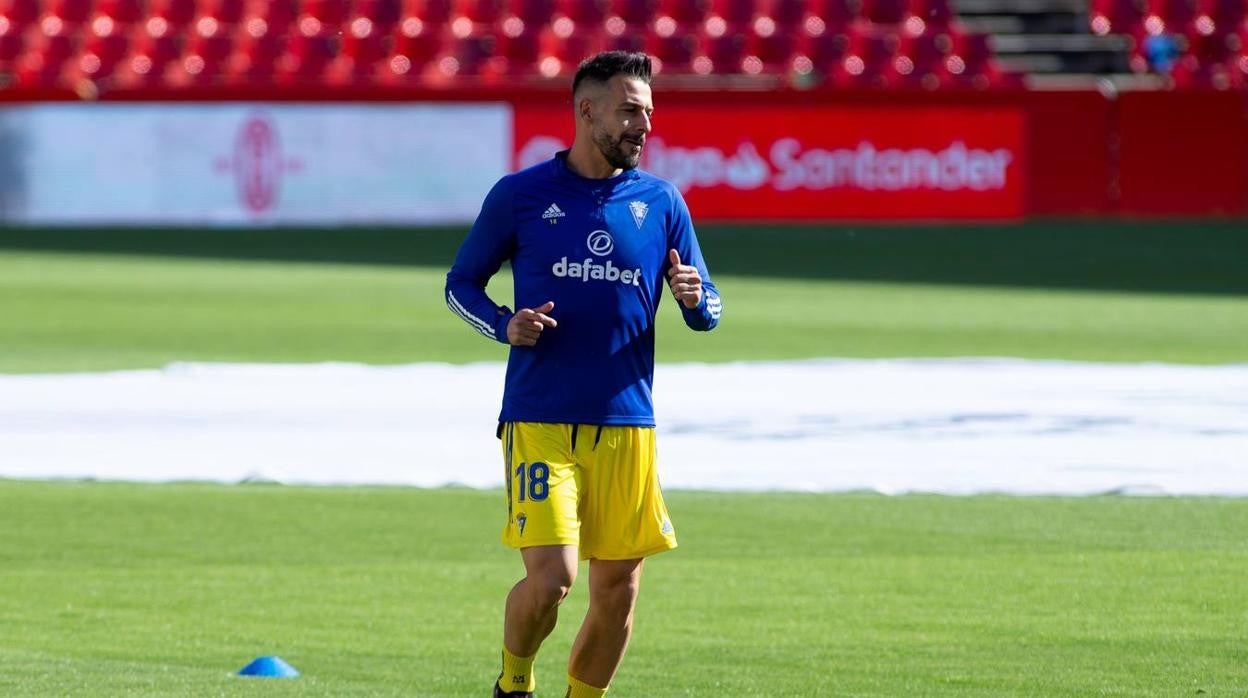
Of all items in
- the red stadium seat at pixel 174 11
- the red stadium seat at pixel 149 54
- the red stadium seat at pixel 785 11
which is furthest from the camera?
the red stadium seat at pixel 785 11

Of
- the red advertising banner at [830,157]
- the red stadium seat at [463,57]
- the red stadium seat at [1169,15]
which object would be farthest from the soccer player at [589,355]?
the red stadium seat at [1169,15]

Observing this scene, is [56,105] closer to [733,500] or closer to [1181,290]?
[1181,290]

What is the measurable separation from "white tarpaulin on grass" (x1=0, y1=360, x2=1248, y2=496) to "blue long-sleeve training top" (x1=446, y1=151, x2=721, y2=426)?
17.3 ft

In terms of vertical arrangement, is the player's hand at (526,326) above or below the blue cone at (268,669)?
above

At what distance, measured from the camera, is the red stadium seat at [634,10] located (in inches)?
1475

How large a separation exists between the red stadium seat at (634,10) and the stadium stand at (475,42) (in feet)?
Result: 0.05

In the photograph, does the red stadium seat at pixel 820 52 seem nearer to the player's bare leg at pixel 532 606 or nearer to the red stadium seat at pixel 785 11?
the red stadium seat at pixel 785 11

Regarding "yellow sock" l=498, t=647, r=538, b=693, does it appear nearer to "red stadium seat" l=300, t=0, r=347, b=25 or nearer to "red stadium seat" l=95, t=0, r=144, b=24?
"red stadium seat" l=95, t=0, r=144, b=24

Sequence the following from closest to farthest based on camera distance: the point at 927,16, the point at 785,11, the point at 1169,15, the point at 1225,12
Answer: the point at 785,11
the point at 927,16
the point at 1169,15
the point at 1225,12

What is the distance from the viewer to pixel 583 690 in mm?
6676

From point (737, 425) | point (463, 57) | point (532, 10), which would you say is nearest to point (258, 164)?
point (463, 57)

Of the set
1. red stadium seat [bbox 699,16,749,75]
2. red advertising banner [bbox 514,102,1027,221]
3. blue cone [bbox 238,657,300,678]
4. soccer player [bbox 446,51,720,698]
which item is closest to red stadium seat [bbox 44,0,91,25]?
red advertising banner [bbox 514,102,1027,221]

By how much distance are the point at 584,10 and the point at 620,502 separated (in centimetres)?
3138

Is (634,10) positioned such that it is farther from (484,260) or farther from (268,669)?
(484,260)
